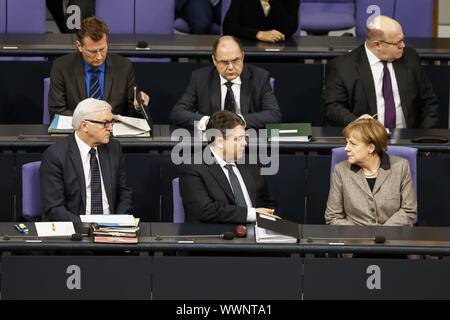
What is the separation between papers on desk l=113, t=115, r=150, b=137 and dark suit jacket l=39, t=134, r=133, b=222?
322 millimetres

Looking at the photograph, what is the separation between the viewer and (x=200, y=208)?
173 inches

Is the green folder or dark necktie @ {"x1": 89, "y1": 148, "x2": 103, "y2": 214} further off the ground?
the green folder

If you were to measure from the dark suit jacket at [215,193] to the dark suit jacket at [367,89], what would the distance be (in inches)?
40.7

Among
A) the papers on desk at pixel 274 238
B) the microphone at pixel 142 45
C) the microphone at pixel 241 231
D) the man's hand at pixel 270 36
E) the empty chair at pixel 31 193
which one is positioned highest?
the man's hand at pixel 270 36

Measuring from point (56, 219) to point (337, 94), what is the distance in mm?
1940

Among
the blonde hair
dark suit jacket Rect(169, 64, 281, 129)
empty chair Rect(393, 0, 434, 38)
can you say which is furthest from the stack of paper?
empty chair Rect(393, 0, 434, 38)

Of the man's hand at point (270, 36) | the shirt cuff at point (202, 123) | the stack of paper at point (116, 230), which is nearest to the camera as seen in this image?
the stack of paper at point (116, 230)

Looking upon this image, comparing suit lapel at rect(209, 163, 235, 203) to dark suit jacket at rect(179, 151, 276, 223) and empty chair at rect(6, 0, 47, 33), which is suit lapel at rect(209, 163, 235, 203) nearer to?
dark suit jacket at rect(179, 151, 276, 223)

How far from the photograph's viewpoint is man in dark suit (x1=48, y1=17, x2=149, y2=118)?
5.41 meters

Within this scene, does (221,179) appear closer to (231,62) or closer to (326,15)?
(231,62)

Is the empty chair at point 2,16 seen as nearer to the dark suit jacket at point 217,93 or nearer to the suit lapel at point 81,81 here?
the suit lapel at point 81,81

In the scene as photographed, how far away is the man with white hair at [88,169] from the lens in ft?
14.9

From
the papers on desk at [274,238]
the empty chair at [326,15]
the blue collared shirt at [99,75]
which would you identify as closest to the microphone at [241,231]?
the papers on desk at [274,238]
